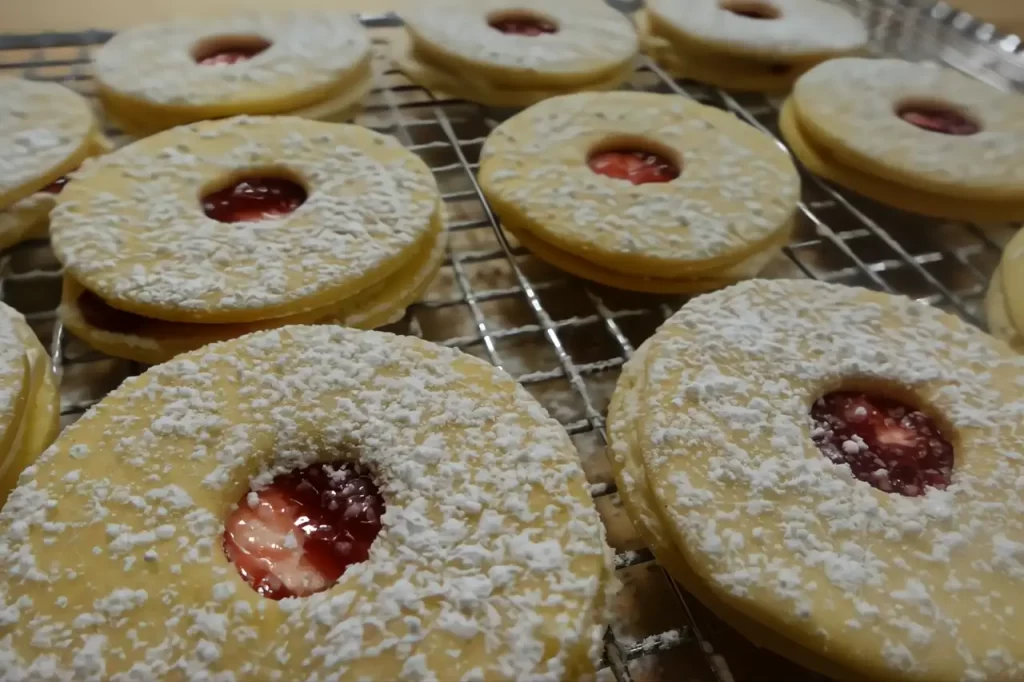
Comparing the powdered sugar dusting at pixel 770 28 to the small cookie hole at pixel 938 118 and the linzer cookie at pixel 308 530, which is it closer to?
the small cookie hole at pixel 938 118

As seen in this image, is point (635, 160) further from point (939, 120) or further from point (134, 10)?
point (134, 10)

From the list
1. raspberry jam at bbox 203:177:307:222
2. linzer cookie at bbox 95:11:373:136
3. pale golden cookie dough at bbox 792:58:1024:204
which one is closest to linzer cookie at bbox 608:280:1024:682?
pale golden cookie dough at bbox 792:58:1024:204

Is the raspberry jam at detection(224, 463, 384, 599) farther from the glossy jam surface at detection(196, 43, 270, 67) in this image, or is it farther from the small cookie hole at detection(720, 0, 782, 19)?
the small cookie hole at detection(720, 0, 782, 19)

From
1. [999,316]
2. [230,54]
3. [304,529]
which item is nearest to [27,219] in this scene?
[230,54]

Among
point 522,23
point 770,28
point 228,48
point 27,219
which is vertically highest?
point 770,28

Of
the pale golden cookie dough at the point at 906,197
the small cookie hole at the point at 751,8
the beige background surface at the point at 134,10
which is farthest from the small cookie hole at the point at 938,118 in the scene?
the beige background surface at the point at 134,10

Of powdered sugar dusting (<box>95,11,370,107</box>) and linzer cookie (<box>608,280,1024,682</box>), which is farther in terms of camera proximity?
powdered sugar dusting (<box>95,11,370,107</box>)

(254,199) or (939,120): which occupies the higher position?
(939,120)
